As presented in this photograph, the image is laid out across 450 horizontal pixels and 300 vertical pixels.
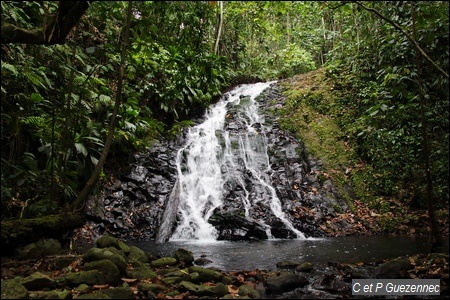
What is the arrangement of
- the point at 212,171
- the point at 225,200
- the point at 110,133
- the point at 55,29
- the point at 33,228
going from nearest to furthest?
the point at 55,29 < the point at 33,228 < the point at 110,133 < the point at 225,200 < the point at 212,171

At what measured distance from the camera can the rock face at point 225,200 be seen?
898 centimetres

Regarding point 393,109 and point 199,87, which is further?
point 199,87

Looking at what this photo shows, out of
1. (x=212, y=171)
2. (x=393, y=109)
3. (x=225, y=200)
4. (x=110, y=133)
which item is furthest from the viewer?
(x=212, y=171)

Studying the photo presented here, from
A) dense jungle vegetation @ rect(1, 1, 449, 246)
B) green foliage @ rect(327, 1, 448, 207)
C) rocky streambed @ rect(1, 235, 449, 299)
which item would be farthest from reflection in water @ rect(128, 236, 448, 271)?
green foliage @ rect(327, 1, 448, 207)

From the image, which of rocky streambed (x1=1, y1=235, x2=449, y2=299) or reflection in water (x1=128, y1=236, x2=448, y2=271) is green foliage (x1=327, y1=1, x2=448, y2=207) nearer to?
reflection in water (x1=128, y1=236, x2=448, y2=271)

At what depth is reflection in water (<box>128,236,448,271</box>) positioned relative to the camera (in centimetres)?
602

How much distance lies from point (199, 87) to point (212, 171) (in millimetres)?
3361

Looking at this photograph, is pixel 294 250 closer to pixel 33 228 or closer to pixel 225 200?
pixel 225 200

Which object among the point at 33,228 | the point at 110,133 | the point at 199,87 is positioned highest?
the point at 199,87

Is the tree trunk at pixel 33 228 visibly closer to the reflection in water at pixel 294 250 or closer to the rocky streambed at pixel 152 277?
the rocky streambed at pixel 152 277

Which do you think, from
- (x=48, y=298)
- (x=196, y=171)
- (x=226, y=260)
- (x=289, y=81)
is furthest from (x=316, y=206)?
(x=289, y=81)

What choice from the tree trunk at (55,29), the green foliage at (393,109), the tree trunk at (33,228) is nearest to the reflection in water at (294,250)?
the green foliage at (393,109)

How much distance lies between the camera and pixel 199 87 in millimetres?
8984

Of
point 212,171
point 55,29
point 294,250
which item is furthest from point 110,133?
point 212,171
